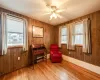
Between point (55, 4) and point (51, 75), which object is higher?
point (55, 4)

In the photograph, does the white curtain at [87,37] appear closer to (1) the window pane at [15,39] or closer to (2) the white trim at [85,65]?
(2) the white trim at [85,65]

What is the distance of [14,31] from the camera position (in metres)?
3.06

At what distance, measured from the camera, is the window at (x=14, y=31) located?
2854 mm

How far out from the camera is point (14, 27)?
306 cm

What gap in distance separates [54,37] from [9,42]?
3.15 meters

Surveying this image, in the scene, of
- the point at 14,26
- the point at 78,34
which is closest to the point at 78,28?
the point at 78,34

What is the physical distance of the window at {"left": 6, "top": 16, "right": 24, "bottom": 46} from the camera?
2.85 m

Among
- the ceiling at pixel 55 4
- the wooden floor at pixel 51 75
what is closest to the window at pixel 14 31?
the ceiling at pixel 55 4

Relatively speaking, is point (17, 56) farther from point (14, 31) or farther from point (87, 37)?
point (87, 37)

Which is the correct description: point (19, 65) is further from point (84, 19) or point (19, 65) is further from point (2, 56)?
point (84, 19)

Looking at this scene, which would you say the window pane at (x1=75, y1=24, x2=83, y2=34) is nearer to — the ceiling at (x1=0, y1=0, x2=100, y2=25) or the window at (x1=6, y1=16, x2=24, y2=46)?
the ceiling at (x1=0, y1=0, x2=100, y2=25)

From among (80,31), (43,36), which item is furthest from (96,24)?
(43,36)

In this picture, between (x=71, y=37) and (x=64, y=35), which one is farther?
(x=64, y=35)

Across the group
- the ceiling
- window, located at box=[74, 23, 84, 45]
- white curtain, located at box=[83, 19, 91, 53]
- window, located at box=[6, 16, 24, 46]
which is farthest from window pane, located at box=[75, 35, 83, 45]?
window, located at box=[6, 16, 24, 46]
